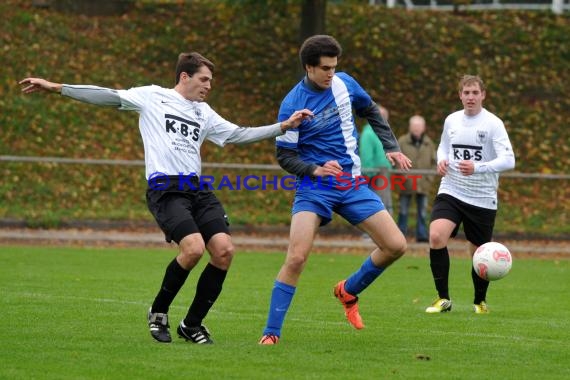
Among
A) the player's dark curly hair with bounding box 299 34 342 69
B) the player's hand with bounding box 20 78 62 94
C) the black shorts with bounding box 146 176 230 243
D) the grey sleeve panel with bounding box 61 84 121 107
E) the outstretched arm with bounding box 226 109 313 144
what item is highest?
the player's dark curly hair with bounding box 299 34 342 69

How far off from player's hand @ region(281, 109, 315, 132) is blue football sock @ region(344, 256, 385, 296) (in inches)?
55.0

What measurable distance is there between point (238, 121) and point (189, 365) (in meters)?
17.1

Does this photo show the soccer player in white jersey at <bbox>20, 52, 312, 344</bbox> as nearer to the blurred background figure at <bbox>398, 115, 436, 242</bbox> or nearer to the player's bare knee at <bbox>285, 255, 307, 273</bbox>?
the player's bare knee at <bbox>285, 255, 307, 273</bbox>

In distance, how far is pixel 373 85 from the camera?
2619cm

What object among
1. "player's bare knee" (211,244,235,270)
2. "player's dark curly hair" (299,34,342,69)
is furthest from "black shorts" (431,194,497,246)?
"player's bare knee" (211,244,235,270)

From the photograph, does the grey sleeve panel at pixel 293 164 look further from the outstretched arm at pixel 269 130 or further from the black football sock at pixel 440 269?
the black football sock at pixel 440 269

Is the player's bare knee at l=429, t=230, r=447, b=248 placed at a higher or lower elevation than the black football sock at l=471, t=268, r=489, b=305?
higher

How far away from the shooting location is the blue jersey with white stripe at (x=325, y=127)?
880cm

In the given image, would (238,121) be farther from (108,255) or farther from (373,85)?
(108,255)

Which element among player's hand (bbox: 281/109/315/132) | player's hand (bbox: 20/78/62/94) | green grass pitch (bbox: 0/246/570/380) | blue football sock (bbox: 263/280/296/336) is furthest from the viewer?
blue football sock (bbox: 263/280/296/336)

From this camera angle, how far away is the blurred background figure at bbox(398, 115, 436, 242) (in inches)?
793

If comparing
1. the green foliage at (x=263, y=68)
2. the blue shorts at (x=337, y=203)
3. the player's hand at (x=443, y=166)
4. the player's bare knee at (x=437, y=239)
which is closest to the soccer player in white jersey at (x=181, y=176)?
the blue shorts at (x=337, y=203)

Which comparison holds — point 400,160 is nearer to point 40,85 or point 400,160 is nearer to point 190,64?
point 190,64

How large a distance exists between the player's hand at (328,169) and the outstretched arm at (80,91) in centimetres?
156
